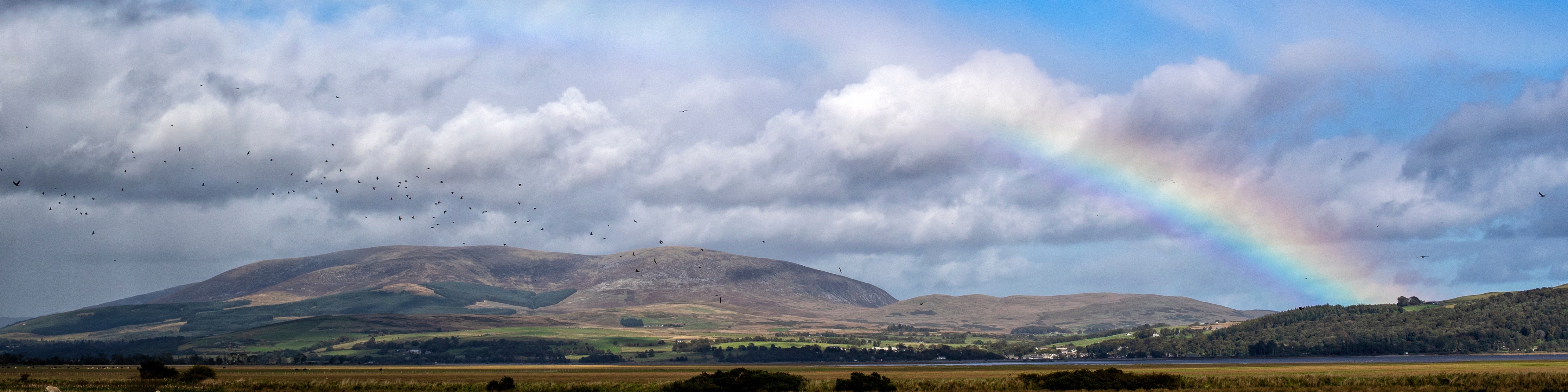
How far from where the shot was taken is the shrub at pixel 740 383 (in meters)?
114

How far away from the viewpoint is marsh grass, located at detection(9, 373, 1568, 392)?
10000cm

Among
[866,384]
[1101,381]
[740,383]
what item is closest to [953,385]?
[866,384]

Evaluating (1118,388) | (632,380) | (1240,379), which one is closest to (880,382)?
(1118,388)

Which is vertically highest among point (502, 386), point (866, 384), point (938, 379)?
point (938, 379)

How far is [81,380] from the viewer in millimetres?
132500

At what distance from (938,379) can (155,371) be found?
100150mm

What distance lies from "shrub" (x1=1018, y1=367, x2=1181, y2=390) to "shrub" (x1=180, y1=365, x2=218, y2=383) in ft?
332

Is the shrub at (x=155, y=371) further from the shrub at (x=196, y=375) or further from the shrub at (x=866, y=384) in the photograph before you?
the shrub at (x=866, y=384)

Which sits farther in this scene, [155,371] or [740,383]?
[155,371]

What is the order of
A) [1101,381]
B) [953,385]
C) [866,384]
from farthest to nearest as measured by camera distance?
[953,385] < [866,384] < [1101,381]

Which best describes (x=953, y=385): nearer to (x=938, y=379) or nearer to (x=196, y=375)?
(x=938, y=379)

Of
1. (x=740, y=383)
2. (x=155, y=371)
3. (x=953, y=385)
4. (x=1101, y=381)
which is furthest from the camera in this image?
(x=155, y=371)

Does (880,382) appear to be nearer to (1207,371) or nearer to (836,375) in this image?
(836,375)

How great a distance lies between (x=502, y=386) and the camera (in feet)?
393
